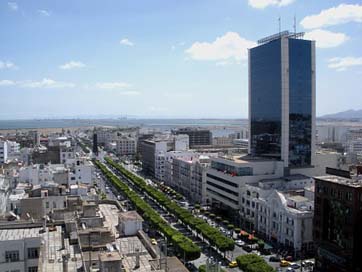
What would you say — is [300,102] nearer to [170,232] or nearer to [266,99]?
[266,99]

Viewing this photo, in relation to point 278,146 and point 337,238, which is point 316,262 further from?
point 278,146

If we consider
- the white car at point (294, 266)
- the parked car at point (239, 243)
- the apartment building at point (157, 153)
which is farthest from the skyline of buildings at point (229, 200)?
the white car at point (294, 266)

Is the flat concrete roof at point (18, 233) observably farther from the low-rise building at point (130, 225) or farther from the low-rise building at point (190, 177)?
the low-rise building at point (190, 177)

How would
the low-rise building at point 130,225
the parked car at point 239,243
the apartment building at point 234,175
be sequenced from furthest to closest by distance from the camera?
the apartment building at point 234,175
the parked car at point 239,243
the low-rise building at point 130,225

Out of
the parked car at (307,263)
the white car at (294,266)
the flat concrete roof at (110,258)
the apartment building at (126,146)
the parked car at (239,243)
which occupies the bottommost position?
the parked car at (307,263)

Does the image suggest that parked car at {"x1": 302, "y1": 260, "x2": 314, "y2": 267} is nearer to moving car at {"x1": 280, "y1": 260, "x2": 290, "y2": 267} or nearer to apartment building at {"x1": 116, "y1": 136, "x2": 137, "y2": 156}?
moving car at {"x1": 280, "y1": 260, "x2": 290, "y2": 267}

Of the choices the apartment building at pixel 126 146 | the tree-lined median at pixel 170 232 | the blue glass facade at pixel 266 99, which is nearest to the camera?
the tree-lined median at pixel 170 232
